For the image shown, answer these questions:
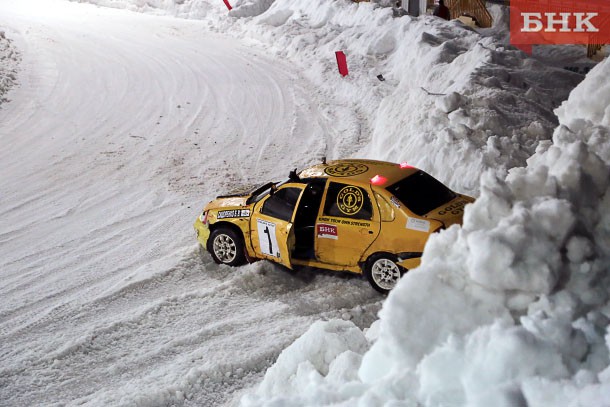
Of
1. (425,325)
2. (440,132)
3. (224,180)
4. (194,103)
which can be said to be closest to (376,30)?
(194,103)

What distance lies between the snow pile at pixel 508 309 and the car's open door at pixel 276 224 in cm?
319

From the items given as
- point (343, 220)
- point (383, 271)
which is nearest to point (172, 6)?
point (343, 220)

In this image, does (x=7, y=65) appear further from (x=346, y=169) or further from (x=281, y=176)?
(x=346, y=169)

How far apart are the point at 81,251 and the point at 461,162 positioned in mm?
5864

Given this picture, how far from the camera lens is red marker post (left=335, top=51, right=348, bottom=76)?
56.4 ft

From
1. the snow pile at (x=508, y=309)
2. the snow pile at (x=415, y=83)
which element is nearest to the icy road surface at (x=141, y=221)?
the snow pile at (x=415, y=83)

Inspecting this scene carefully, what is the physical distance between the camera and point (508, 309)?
3.91 m

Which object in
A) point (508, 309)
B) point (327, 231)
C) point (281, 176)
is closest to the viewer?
point (508, 309)

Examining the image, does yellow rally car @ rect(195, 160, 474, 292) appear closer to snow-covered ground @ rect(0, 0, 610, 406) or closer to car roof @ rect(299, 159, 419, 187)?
car roof @ rect(299, 159, 419, 187)

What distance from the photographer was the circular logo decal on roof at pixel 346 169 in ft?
25.7

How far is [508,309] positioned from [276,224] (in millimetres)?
4276

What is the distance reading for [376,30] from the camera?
63.2ft

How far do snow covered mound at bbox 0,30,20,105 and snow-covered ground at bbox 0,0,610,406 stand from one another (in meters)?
0.15

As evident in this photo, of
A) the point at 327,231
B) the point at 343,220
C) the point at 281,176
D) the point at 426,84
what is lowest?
the point at 281,176
